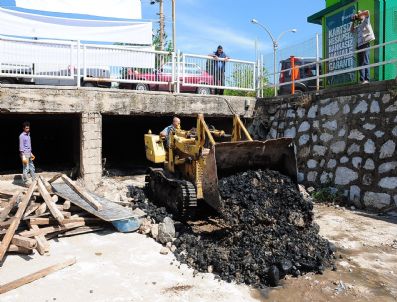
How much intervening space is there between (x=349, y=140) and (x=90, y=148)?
626 cm

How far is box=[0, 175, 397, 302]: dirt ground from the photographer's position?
16.6 feet

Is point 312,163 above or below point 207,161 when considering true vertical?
below

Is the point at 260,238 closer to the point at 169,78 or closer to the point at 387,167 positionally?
the point at 387,167

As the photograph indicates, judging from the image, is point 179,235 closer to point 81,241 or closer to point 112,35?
point 81,241

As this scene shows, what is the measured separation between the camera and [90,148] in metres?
10.7

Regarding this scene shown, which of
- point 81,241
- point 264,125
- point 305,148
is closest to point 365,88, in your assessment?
point 305,148

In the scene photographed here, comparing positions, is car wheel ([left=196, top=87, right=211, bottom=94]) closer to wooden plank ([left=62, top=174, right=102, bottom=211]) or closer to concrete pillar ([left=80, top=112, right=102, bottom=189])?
concrete pillar ([left=80, top=112, right=102, bottom=189])

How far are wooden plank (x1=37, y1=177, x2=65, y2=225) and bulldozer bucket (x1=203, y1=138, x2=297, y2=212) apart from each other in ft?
7.94

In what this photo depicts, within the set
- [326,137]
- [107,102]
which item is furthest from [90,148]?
[326,137]

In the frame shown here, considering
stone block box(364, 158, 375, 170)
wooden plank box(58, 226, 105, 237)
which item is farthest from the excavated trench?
stone block box(364, 158, 375, 170)

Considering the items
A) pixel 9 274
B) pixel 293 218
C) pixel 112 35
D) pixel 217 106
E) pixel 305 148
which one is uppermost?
pixel 112 35

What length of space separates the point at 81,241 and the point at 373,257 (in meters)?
4.60

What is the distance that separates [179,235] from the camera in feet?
23.5

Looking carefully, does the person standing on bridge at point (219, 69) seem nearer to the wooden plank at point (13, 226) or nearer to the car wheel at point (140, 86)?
the car wheel at point (140, 86)
